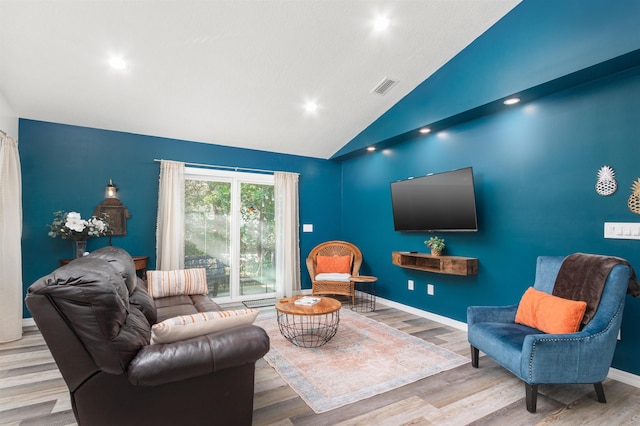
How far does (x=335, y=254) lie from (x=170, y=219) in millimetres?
2716

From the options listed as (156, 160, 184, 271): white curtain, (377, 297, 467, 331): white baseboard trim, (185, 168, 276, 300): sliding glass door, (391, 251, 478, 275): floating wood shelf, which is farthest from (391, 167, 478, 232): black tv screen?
(156, 160, 184, 271): white curtain

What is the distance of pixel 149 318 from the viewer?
2.37 metres

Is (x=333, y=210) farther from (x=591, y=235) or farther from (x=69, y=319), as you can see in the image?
(x=69, y=319)

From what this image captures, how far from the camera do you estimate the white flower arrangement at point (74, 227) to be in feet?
11.8

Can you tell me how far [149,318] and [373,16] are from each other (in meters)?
3.26

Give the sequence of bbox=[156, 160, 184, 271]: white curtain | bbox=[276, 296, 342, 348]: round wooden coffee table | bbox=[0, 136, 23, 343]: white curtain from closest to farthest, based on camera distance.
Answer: bbox=[276, 296, 342, 348]: round wooden coffee table → bbox=[0, 136, 23, 343]: white curtain → bbox=[156, 160, 184, 271]: white curtain

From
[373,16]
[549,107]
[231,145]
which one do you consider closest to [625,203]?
[549,107]

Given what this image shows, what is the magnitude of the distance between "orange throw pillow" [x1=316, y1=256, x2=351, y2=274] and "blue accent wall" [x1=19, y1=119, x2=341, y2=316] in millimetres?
1993

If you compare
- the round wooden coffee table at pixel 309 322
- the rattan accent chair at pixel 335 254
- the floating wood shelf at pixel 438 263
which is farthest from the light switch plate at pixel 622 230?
the rattan accent chair at pixel 335 254

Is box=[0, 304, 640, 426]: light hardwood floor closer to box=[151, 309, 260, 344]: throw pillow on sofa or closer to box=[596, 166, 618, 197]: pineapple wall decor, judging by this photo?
box=[151, 309, 260, 344]: throw pillow on sofa

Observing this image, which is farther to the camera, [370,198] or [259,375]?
[370,198]

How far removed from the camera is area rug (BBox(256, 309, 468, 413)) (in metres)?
2.33

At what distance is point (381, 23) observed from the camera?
297 centimetres

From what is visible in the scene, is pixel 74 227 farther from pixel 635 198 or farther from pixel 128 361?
pixel 635 198
